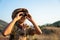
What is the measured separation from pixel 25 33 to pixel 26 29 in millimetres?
110

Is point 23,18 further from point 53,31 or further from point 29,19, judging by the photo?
point 53,31

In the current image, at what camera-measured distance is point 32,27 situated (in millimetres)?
4859

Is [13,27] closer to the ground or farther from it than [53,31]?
closer to the ground

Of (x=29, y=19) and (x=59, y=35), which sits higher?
(x=59, y=35)

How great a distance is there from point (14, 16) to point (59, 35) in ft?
85.0

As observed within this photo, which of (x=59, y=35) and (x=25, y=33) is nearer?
(x=25, y=33)

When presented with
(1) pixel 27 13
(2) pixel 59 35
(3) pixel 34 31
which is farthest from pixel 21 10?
(2) pixel 59 35

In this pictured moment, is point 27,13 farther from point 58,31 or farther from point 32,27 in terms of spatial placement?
point 58,31

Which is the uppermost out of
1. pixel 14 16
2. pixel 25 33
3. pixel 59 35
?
pixel 59 35

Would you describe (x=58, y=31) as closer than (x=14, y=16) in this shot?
No

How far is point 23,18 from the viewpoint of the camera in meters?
4.57

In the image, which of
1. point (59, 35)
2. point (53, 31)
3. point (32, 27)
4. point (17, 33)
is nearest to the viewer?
point (17, 33)

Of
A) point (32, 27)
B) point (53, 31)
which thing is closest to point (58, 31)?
point (53, 31)

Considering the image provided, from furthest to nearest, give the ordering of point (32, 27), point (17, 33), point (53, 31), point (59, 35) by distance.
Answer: point (53, 31) < point (59, 35) < point (32, 27) < point (17, 33)
